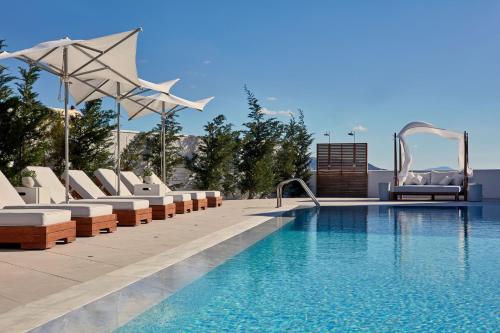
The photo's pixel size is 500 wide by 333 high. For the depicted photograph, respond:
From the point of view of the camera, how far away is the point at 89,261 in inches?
227

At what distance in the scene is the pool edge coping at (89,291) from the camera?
341cm

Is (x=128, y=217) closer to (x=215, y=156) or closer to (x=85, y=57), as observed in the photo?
(x=85, y=57)

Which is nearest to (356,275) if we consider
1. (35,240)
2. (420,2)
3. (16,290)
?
(16,290)

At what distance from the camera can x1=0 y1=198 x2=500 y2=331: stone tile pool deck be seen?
4004 mm

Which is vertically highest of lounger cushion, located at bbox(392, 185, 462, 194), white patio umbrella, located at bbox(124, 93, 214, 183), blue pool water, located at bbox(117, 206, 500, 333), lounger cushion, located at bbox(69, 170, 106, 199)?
white patio umbrella, located at bbox(124, 93, 214, 183)

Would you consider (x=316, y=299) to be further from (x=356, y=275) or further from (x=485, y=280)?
(x=485, y=280)

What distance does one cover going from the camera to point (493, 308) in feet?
14.4

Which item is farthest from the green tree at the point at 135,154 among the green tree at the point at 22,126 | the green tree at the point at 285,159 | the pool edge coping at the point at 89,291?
the pool edge coping at the point at 89,291

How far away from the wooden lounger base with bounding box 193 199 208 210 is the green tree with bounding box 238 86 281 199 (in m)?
5.62

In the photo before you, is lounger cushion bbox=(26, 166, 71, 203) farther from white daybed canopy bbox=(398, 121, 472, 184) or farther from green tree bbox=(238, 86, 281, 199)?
white daybed canopy bbox=(398, 121, 472, 184)

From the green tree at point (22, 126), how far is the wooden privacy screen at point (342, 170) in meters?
12.0

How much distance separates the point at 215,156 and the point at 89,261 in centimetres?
1316

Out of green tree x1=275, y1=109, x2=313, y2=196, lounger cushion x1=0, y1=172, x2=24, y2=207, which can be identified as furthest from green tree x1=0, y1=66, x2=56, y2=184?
green tree x1=275, y1=109, x2=313, y2=196

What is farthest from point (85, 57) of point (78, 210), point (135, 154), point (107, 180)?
point (135, 154)
